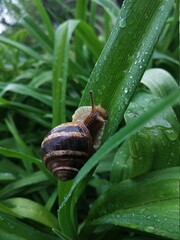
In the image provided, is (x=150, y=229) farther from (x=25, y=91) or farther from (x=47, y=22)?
(x=47, y=22)

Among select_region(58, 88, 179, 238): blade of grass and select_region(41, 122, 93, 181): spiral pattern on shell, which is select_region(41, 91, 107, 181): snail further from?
select_region(58, 88, 179, 238): blade of grass

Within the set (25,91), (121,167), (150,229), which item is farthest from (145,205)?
(25,91)

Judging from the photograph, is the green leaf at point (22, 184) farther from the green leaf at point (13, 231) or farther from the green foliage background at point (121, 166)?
the green leaf at point (13, 231)

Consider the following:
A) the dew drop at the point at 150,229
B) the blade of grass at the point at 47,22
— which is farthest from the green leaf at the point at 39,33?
the dew drop at the point at 150,229

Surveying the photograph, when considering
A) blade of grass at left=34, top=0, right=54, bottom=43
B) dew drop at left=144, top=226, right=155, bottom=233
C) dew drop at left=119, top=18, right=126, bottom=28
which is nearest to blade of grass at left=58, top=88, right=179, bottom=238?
dew drop at left=144, top=226, right=155, bottom=233

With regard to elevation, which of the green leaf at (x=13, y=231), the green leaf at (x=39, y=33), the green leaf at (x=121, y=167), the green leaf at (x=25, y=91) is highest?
the green leaf at (x=39, y=33)

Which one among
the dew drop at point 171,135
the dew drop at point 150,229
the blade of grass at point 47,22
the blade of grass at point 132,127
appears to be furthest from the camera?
the blade of grass at point 47,22

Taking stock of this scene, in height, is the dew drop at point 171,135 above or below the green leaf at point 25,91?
below
